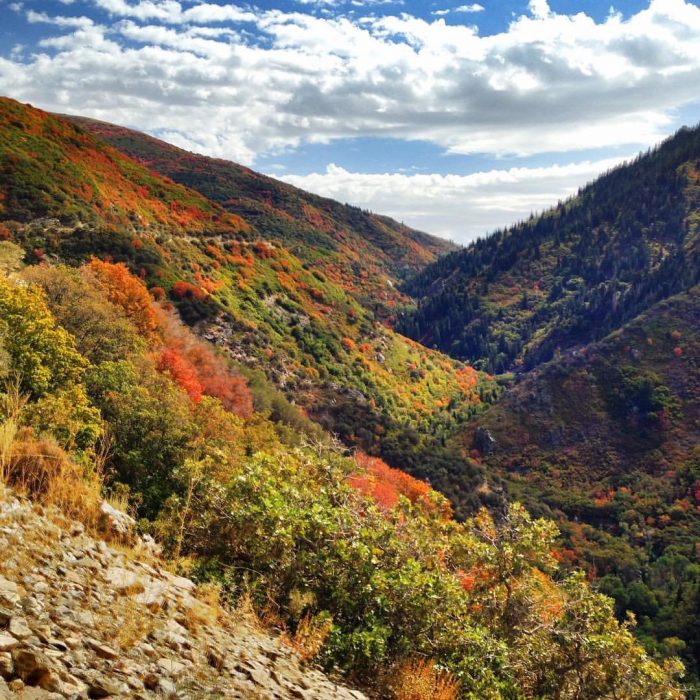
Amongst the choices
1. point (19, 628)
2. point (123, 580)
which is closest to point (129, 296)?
point (123, 580)

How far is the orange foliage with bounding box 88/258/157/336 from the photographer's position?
33312 millimetres

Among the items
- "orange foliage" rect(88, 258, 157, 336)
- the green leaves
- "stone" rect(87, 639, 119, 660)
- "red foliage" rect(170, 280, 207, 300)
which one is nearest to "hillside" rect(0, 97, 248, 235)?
"red foliage" rect(170, 280, 207, 300)

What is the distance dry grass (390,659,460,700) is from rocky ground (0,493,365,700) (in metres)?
0.81

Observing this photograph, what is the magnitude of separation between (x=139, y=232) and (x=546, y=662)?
249 feet

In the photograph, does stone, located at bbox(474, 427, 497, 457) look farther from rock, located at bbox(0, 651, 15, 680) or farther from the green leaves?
rock, located at bbox(0, 651, 15, 680)

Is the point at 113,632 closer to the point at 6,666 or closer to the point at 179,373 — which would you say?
the point at 6,666

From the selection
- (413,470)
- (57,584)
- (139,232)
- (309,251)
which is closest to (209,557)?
(57,584)

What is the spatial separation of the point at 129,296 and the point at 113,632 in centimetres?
3229

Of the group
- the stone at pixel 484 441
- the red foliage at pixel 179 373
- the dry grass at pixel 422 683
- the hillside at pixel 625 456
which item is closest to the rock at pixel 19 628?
the dry grass at pixel 422 683

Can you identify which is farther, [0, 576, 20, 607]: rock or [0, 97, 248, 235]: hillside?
[0, 97, 248, 235]: hillside

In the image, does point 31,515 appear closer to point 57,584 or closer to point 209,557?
point 57,584

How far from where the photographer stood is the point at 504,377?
160 m

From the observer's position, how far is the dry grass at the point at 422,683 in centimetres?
779

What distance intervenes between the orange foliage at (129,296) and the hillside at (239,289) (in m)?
11.7
